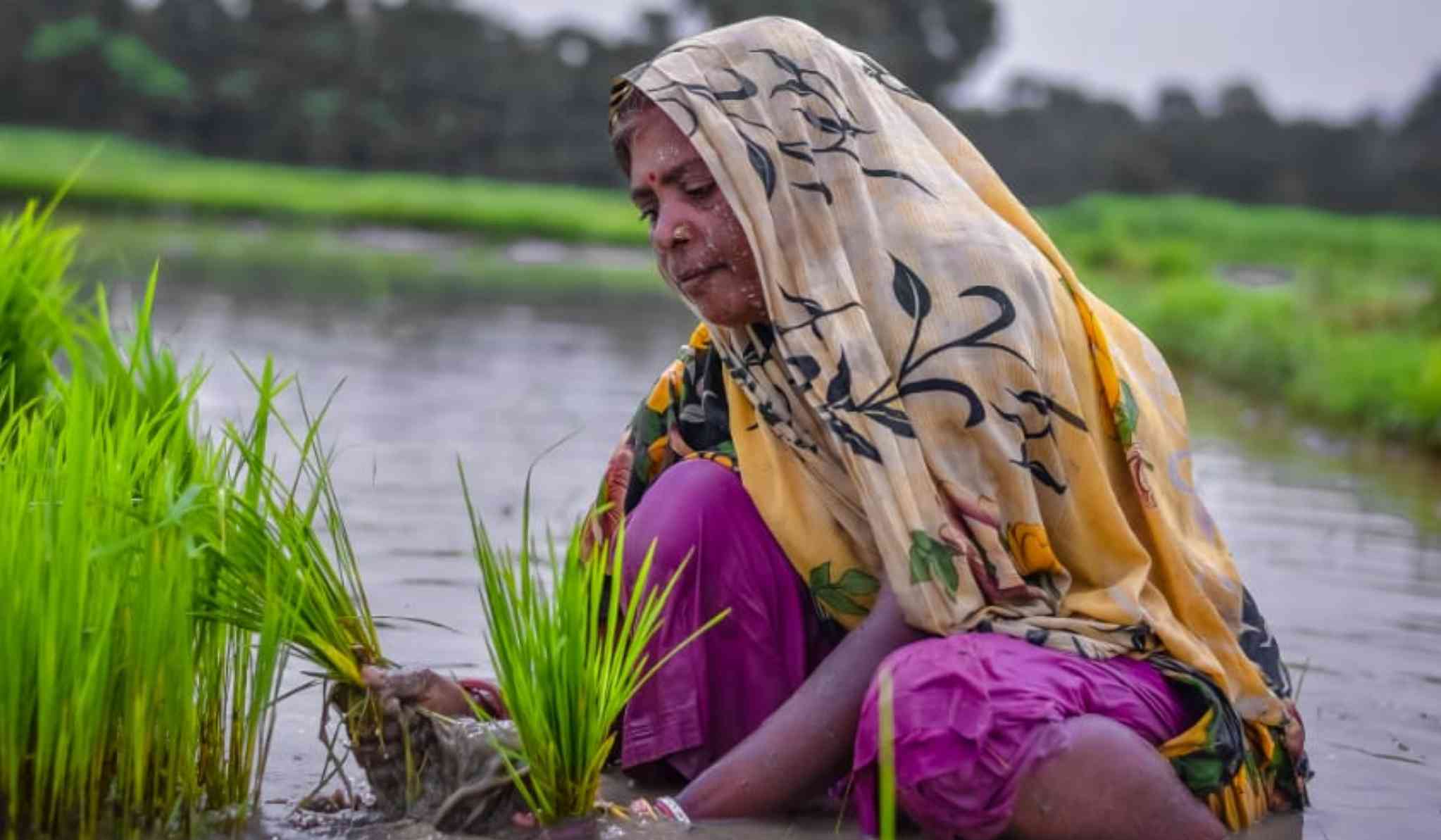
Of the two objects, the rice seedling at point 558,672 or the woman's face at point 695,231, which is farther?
the woman's face at point 695,231

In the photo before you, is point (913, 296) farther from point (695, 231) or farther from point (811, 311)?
point (695, 231)

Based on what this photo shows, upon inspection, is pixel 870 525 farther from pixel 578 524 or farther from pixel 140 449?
pixel 140 449

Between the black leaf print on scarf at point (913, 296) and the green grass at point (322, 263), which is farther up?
the green grass at point (322, 263)

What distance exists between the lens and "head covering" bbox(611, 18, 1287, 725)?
9.54ft

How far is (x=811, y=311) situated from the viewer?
9.74 ft

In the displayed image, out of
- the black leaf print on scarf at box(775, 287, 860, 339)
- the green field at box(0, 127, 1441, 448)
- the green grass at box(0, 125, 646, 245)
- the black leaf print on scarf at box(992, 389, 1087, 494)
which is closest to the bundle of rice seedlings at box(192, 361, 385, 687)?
the black leaf print on scarf at box(775, 287, 860, 339)

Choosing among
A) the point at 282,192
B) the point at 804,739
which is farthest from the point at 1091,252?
the point at 804,739

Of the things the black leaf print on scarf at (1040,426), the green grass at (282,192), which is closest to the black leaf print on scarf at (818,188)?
the black leaf print on scarf at (1040,426)

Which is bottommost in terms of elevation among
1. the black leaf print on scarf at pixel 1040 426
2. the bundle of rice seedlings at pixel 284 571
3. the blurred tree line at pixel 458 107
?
the bundle of rice seedlings at pixel 284 571

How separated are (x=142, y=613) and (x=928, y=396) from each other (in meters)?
1.10

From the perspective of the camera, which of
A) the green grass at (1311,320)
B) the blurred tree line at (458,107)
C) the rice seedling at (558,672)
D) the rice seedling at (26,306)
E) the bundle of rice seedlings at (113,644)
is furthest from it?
the blurred tree line at (458,107)

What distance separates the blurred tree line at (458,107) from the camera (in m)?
38.7

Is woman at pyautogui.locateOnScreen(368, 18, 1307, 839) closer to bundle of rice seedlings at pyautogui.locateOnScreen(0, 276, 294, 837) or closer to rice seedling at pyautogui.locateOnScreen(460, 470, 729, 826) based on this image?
rice seedling at pyautogui.locateOnScreen(460, 470, 729, 826)

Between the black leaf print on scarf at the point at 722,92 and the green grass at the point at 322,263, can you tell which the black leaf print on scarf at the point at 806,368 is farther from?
the green grass at the point at 322,263
